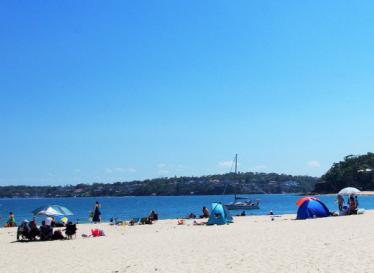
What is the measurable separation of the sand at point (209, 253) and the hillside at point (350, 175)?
156405 mm

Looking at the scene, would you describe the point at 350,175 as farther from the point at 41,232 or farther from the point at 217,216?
the point at 41,232

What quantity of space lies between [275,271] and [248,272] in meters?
0.64

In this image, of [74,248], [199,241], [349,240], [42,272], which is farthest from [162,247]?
[349,240]

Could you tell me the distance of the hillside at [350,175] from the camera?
16875 cm

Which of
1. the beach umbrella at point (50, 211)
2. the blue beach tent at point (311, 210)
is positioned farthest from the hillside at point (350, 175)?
the beach umbrella at point (50, 211)

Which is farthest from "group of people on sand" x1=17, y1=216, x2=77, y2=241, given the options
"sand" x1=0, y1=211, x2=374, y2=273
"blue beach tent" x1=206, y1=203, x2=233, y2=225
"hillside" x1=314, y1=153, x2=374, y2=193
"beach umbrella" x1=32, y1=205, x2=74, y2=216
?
"hillside" x1=314, y1=153, x2=374, y2=193

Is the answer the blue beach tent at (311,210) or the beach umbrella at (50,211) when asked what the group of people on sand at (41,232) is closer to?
the beach umbrella at (50,211)

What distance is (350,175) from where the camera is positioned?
172 metres

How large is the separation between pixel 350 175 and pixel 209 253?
16699 centimetres

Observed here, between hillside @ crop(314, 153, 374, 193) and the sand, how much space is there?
15640 cm

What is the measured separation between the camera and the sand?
42.1 feet

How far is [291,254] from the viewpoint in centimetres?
1420

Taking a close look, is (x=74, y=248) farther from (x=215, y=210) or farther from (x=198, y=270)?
(x=215, y=210)

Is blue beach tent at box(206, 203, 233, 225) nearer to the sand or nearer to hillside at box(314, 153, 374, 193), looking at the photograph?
the sand
